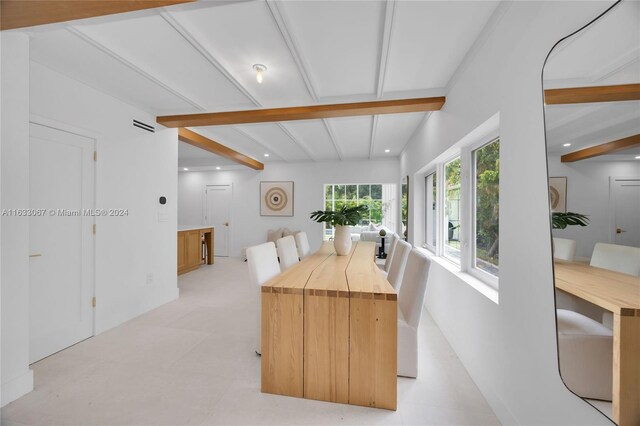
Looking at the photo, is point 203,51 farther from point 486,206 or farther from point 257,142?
point 257,142

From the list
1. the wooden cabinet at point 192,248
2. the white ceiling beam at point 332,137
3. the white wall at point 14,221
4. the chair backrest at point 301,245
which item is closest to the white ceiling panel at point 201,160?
the wooden cabinet at point 192,248

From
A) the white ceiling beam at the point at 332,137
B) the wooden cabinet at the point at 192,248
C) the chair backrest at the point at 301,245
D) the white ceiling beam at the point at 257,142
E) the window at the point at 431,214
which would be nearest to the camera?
the chair backrest at the point at 301,245

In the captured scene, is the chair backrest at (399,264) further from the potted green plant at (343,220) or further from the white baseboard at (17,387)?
the white baseboard at (17,387)

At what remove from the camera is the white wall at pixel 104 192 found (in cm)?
172

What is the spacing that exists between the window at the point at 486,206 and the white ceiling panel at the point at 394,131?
1400 mm

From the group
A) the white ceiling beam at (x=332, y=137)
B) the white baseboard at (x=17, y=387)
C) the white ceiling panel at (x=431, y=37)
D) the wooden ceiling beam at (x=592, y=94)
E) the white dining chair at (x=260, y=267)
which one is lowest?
the white baseboard at (x=17, y=387)

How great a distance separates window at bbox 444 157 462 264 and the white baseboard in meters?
3.73

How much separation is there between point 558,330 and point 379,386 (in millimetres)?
1043

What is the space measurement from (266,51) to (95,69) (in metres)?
1.58

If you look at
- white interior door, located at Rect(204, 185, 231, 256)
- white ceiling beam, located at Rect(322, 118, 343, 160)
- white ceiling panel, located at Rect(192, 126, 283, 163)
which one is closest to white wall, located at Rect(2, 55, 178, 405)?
white ceiling panel, located at Rect(192, 126, 283, 163)

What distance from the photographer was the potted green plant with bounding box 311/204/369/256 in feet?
9.48

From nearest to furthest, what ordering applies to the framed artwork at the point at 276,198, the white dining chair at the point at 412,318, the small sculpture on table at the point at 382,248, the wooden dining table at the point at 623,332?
the wooden dining table at the point at 623,332
the white dining chair at the point at 412,318
the small sculpture on table at the point at 382,248
the framed artwork at the point at 276,198

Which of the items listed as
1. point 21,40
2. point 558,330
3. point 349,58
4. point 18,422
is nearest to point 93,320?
point 18,422

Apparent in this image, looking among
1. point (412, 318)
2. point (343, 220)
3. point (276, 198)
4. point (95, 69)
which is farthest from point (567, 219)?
point (276, 198)
